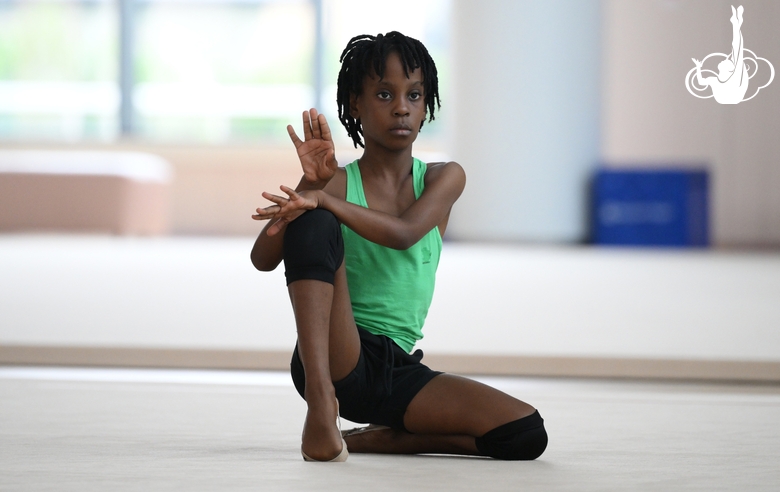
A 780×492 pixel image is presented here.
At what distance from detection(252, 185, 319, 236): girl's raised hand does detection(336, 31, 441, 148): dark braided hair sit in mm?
232

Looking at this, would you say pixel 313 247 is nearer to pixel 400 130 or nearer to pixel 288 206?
pixel 288 206

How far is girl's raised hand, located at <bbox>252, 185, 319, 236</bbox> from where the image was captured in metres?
1.31

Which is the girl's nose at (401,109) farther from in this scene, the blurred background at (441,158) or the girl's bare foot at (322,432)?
the blurred background at (441,158)

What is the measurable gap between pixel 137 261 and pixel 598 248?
121 inches

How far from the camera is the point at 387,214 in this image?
4.65ft

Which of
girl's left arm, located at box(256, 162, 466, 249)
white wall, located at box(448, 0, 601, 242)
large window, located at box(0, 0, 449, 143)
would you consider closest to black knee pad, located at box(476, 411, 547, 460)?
girl's left arm, located at box(256, 162, 466, 249)

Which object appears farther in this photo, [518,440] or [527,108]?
[527,108]

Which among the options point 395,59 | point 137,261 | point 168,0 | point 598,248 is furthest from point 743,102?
point 395,59

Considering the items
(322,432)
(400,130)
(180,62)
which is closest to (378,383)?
(322,432)

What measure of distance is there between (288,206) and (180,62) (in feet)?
29.4

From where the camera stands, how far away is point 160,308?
3.24m

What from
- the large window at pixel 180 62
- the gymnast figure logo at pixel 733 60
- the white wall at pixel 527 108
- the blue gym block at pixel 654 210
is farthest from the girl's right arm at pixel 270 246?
the large window at pixel 180 62

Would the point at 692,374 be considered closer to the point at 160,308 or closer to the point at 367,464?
the point at 367,464

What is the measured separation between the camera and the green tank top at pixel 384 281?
1.49m
